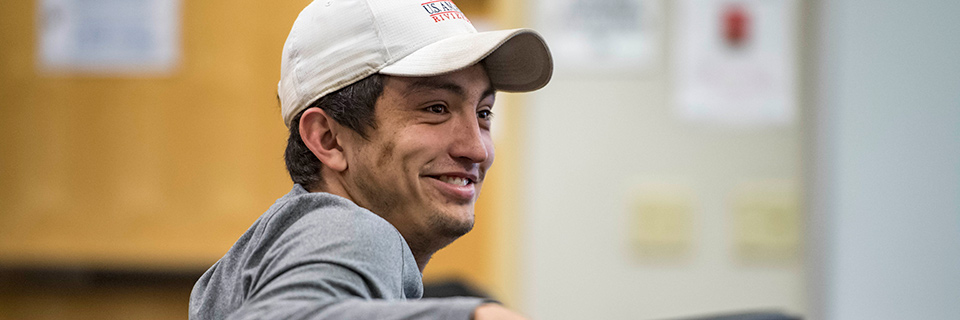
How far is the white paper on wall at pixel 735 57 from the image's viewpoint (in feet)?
4.85

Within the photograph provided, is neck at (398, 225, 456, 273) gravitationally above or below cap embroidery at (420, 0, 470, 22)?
below

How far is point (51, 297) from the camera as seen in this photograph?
1.75 meters

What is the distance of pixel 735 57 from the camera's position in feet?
4.86

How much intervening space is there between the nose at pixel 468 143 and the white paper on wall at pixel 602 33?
95 cm

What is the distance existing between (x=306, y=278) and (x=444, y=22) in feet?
0.79

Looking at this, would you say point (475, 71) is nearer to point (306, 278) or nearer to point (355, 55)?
point (355, 55)

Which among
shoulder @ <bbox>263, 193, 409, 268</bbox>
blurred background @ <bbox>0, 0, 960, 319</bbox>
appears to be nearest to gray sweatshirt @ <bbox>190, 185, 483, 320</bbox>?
shoulder @ <bbox>263, 193, 409, 268</bbox>

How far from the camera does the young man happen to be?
50 cm

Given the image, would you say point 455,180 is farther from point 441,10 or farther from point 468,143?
point 441,10

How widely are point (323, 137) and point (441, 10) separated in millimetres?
132

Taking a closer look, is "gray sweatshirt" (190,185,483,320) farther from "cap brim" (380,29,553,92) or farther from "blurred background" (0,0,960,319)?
"blurred background" (0,0,960,319)

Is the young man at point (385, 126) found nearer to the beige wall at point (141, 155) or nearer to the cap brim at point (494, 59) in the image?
the cap brim at point (494, 59)

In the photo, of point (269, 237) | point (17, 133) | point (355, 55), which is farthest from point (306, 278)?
point (17, 133)

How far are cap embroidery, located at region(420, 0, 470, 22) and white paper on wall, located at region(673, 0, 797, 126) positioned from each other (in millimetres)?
994
